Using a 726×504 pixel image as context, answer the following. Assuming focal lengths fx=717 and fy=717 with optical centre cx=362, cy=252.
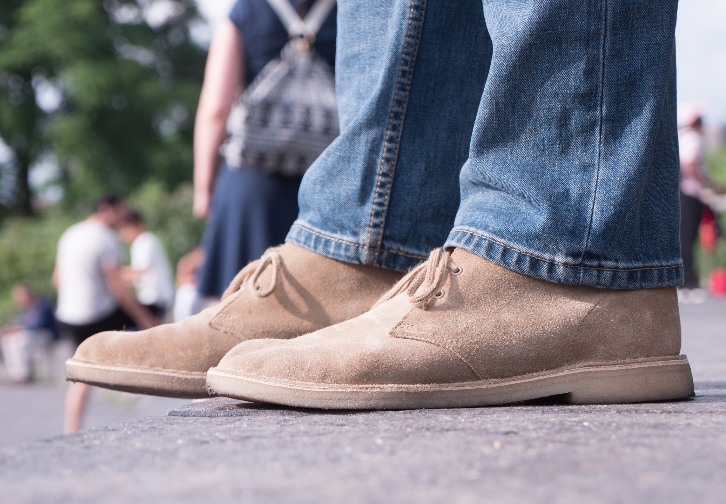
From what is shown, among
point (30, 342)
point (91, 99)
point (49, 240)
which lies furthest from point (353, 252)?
point (91, 99)

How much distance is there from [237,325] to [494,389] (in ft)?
1.78

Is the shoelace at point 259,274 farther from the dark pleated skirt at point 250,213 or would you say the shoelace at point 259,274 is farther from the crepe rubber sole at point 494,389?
the dark pleated skirt at point 250,213

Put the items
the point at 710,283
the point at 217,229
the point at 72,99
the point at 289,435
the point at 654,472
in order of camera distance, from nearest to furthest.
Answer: the point at 654,472, the point at 289,435, the point at 217,229, the point at 710,283, the point at 72,99

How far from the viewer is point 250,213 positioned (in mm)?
2406

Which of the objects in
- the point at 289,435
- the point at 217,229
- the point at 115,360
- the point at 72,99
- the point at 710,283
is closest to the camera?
the point at 289,435

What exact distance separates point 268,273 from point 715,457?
3.15ft

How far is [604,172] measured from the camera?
124 cm

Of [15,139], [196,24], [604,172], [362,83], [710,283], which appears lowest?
[710,283]

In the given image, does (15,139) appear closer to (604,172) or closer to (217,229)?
(217,229)

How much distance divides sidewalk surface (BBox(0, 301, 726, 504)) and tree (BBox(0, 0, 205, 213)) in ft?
73.0

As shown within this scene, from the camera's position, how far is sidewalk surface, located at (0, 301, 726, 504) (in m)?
0.63

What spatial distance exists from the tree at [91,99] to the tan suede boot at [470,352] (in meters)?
22.0

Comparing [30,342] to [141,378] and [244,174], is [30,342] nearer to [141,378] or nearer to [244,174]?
[244,174]

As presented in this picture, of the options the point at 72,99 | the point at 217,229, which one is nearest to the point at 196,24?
the point at 72,99
